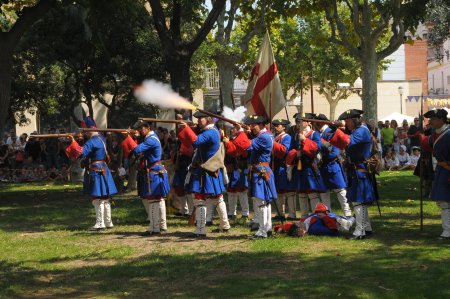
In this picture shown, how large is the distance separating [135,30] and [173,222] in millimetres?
10264

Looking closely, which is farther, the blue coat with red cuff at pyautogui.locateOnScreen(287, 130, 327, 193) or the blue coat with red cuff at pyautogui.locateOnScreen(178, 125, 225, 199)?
the blue coat with red cuff at pyautogui.locateOnScreen(287, 130, 327, 193)

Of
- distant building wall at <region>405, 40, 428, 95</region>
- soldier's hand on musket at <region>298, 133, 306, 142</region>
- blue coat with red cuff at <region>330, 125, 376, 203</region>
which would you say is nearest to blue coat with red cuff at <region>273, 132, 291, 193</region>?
soldier's hand on musket at <region>298, 133, 306, 142</region>

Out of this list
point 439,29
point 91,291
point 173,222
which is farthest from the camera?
point 439,29

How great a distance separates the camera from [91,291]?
9.31 m

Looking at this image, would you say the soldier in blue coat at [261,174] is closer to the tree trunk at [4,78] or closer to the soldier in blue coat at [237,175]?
the soldier in blue coat at [237,175]

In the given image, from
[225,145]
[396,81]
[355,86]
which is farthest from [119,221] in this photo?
[396,81]

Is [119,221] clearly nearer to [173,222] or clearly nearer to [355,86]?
[173,222]

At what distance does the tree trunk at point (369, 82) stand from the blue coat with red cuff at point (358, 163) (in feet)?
42.2

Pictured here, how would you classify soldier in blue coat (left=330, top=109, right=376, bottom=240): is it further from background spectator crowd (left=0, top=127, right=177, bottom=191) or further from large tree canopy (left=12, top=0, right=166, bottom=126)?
background spectator crowd (left=0, top=127, right=177, bottom=191)

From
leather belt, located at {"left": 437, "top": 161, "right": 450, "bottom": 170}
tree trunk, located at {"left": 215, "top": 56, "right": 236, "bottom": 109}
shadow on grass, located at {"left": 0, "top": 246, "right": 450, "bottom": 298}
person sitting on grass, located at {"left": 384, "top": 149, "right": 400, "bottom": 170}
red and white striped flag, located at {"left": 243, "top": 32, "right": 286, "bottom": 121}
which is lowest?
shadow on grass, located at {"left": 0, "top": 246, "right": 450, "bottom": 298}

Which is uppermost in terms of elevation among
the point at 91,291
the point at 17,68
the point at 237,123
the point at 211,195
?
the point at 17,68

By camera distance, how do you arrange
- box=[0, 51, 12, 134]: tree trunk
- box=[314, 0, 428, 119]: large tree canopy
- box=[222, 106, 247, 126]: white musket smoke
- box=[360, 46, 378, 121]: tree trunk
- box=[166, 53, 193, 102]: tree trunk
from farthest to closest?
box=[360, 46, 378, 121]: tree trunk
box=[314, 0, 428, 119]: large tree canopy
box=[166, 53, 193, 102]: tree trunk
box=[222, 106, 247, 126]: white musket smoke
box=[0, 51, 12, 134]: tree trunk

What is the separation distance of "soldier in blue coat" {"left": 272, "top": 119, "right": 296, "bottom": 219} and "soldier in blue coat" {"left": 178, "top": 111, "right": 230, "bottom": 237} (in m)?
1.21

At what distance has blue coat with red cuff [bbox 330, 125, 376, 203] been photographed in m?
12.4
